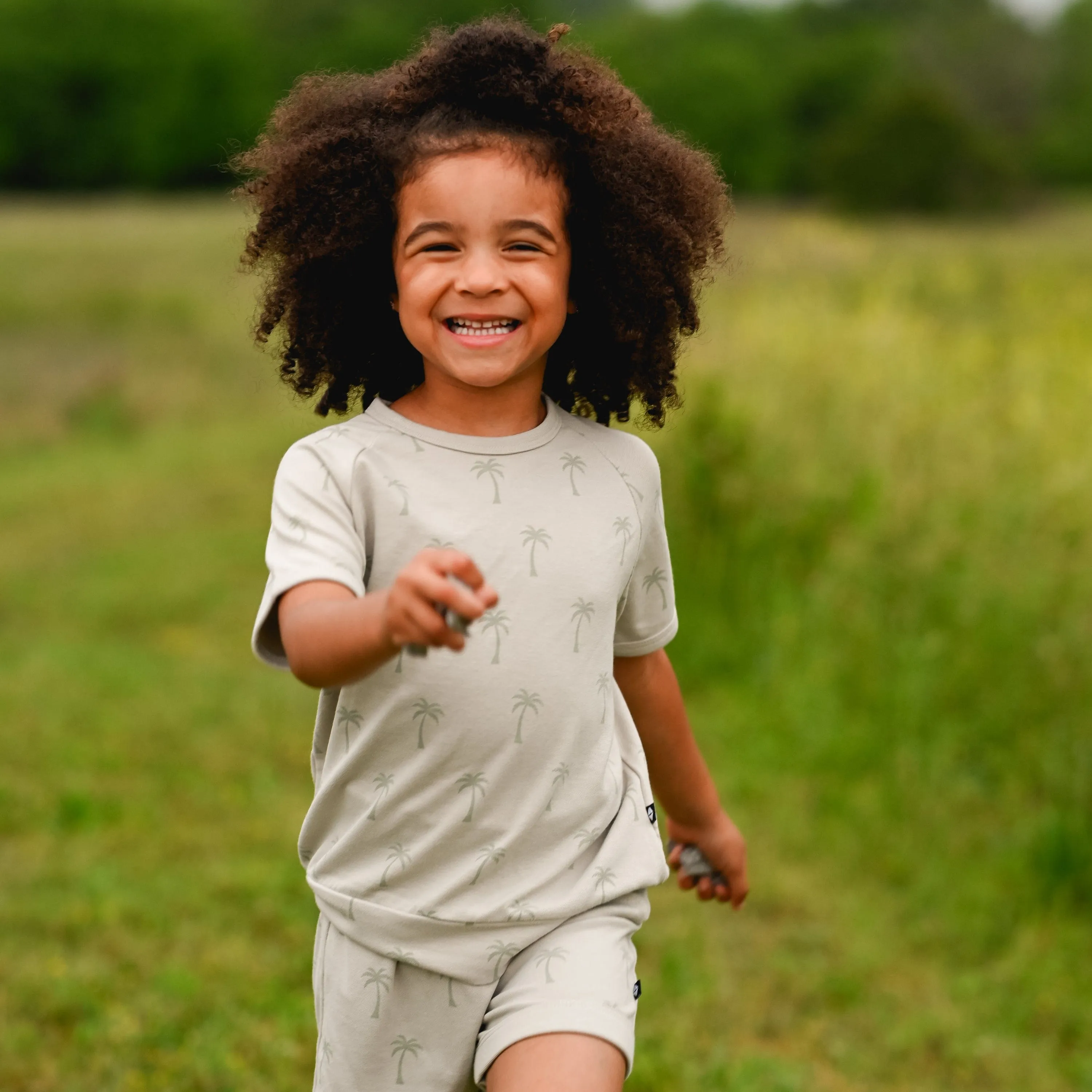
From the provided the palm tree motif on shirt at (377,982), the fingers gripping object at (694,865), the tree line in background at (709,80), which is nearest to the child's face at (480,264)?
the palm tree motif on shirt at (377,982)

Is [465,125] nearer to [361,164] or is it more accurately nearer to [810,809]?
[361,164]

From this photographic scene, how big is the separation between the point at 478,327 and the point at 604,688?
46 cm

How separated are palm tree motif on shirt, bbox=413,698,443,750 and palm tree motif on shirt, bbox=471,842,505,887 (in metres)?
0.15

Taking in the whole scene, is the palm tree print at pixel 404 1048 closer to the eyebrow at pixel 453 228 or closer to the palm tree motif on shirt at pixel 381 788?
the palm tree motif on shirt at pixel 381 788

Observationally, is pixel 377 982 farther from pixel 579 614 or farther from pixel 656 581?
pixel 656 581

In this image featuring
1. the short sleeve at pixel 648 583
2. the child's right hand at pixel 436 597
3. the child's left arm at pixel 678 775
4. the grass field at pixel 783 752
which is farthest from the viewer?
the grass field at pixel 783 752

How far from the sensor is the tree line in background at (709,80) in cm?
3884

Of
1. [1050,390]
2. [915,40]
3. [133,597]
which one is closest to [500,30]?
[1050,390]

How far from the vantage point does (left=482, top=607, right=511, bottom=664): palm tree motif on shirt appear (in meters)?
1.71

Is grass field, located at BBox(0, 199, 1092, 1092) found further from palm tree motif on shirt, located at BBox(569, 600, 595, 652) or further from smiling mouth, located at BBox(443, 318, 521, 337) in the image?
palm tree motif on shirt, located at BBox(569, 600, 595, 652)

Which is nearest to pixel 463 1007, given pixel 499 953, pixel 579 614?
pixel 499 953

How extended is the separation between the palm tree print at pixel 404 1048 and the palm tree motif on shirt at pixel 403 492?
2.07 feet

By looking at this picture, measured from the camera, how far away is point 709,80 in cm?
4666

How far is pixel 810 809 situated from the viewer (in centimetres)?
470
